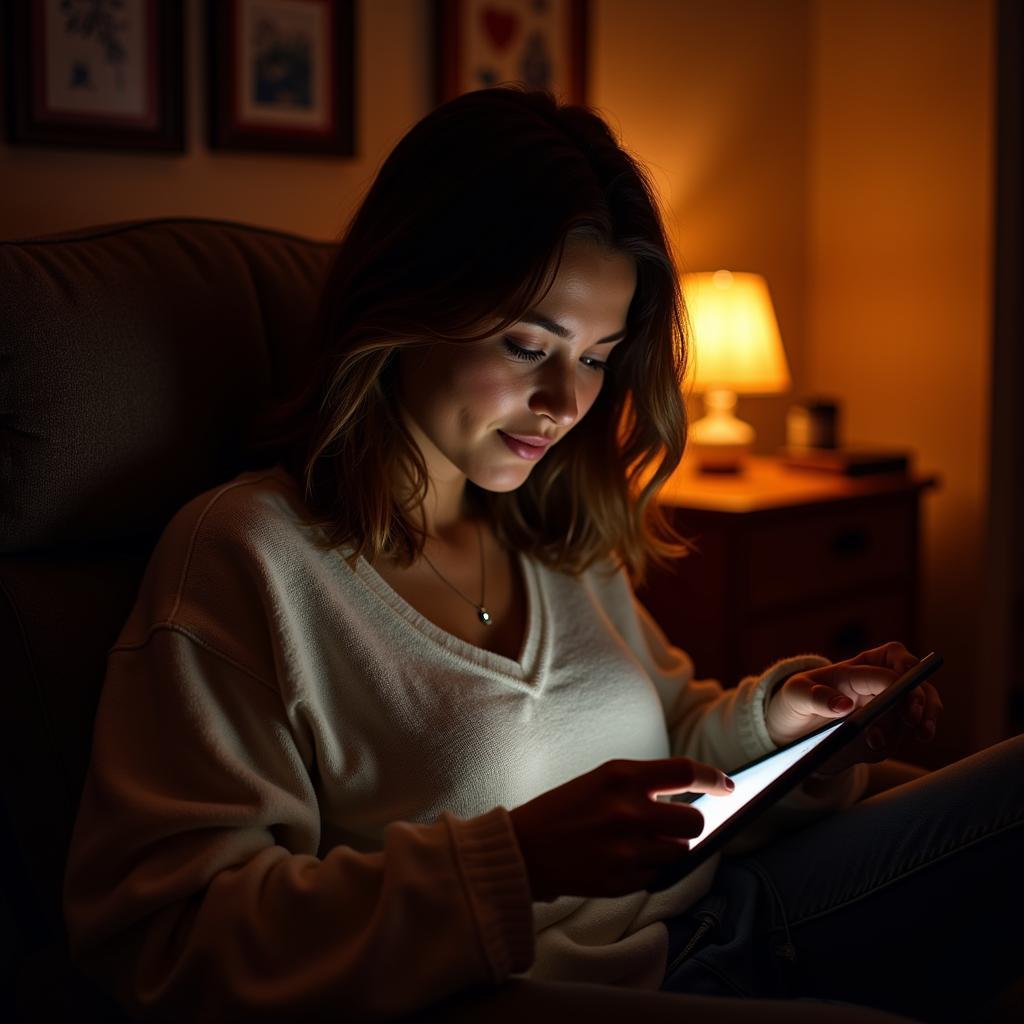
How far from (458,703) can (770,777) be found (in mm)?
273

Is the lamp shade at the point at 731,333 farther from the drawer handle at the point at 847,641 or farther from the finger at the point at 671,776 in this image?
the finger at the point at 671,776

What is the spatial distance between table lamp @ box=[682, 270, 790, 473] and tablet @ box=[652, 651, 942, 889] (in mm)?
1142

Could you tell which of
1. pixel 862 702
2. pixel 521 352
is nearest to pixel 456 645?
pixel 521 352

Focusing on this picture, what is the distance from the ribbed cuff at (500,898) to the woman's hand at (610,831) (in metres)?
0.02

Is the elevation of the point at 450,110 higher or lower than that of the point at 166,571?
higher

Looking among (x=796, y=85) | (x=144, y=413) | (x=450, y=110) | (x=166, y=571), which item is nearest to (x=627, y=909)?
(x=166, y=571)

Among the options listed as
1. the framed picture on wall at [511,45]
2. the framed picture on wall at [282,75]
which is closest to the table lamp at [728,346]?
the framed picture on wall at [511,45]

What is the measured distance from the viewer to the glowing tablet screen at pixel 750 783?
971 millimetres

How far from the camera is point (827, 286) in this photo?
2832mm

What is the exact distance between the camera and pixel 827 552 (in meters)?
2.07

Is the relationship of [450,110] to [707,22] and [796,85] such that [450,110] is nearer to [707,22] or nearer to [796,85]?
[707,22]

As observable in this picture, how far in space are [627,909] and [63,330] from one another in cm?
76

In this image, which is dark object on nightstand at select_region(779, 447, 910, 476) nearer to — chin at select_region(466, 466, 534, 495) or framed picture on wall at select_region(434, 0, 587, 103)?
framed picture on wall at select_region(434, 0, 587, 103)

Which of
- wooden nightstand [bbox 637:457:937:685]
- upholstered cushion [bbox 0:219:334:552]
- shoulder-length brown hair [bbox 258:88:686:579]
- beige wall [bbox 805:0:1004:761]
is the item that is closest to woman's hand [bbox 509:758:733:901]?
shoulder-length brown hair [bbox 258:88:686:579]
